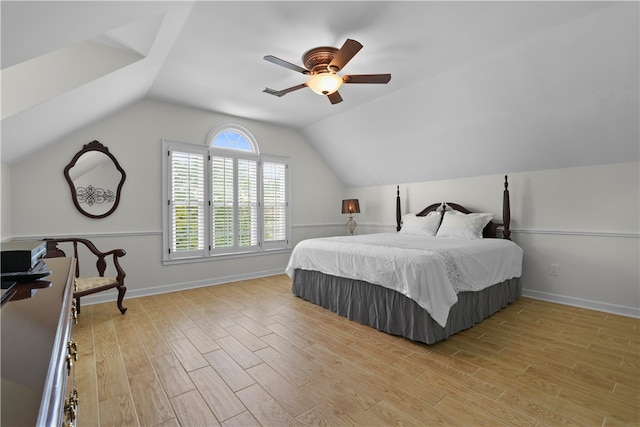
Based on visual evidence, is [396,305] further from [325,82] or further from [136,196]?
[136,196]

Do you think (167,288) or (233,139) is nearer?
(167,288)

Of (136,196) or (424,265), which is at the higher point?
(136,196)

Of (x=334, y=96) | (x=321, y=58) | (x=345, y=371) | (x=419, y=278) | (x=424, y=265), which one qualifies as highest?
(x=321, y=58)

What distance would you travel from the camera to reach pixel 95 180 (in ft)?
12.8

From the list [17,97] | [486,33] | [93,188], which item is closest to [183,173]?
[93,188]

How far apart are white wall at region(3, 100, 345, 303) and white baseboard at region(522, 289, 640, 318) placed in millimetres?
3894

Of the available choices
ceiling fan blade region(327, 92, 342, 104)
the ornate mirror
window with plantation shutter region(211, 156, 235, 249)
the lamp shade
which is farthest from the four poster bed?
the ornate mirror

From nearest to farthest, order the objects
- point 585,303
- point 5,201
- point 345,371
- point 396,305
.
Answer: point 345,371 → point 396,305 → point 5,201 → point 585,303

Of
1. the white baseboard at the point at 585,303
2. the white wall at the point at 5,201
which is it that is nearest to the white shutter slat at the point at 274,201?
the white wall at the point at 5,201

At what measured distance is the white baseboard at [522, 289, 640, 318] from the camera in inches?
132

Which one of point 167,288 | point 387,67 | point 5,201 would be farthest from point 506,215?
point 5,201

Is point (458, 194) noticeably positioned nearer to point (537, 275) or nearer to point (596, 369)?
point (537, 275)

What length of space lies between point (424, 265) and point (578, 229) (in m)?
2.50

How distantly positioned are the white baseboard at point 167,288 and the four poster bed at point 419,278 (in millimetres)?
1385
